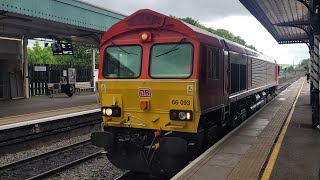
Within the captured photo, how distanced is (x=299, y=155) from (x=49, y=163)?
611 cm

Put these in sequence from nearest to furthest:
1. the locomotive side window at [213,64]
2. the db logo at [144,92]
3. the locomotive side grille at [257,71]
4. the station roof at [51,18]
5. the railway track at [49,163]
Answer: the db logo at [144,92] → the locomotive side window at [213,64] → the railway track at [49,163] → the locomotive side grille at [257,71] → the station roof at [51,18]

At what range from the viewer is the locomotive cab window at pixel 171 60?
23.2ft

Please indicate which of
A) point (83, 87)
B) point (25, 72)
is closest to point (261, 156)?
point (25, 72)

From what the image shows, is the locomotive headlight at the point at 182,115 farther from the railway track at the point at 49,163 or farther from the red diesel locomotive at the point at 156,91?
the railway track at the point at 49,163

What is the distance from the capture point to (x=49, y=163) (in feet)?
30.7

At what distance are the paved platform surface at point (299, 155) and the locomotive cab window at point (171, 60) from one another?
8.25 feet

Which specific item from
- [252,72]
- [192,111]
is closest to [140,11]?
[192,111]

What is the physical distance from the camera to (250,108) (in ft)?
46.4

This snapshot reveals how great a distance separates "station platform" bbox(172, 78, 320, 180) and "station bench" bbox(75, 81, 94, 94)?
18.4 metres

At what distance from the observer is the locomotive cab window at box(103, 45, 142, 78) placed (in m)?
7.57

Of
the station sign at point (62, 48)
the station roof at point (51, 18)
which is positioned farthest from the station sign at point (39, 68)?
the station roof at point (51, 18)

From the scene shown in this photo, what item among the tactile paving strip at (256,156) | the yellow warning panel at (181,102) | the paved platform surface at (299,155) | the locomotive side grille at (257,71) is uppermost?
the locomotive side grille at (257,71)

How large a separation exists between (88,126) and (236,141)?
699cm

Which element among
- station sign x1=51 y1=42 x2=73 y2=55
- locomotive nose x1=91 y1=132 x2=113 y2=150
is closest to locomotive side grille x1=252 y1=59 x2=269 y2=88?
locomotive nose x1=91 y1=132 x2=113 y2=150
